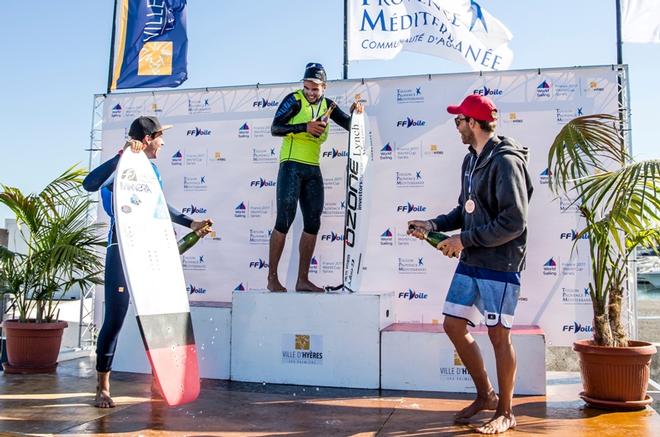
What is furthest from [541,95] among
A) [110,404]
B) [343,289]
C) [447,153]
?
[110,404]

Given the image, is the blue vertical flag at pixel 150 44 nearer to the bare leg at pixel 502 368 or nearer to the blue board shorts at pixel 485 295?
the blue board shorts at pixel 485 295

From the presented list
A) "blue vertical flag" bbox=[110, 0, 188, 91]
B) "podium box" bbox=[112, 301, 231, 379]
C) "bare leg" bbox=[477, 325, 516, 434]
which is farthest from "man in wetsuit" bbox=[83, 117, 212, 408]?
"blue vertical flag" bbox=[110, 0, 188, 91]

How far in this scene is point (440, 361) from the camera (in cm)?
445

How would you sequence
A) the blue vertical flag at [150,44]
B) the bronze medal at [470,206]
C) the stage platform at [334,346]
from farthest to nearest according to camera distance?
the blue vertical flag at [150,44] < the stage platform at [334,346] < the bronze medal at [470,206]

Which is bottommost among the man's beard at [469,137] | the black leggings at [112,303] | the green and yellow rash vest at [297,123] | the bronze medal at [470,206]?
the black leggings at [112,303]

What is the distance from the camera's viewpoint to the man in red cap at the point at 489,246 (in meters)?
3.05

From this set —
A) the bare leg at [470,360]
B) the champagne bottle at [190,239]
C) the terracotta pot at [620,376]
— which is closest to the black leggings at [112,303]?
the champagne bottle at [190,239]

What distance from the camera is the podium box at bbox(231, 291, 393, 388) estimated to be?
14.9 feet

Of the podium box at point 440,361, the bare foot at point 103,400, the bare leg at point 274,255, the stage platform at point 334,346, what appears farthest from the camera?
the bare leg at point 274,255

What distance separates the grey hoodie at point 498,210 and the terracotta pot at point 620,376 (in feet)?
3.71

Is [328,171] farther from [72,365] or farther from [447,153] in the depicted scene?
[72,365]

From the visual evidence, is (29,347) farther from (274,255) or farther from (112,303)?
(274,255)

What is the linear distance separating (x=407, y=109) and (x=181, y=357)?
333 cm

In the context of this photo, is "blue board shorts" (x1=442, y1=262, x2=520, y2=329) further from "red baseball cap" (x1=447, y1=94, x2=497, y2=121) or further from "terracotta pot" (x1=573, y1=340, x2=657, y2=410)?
"terracotta pot" (x1=573, y1=340, x2=657, y2=410)
